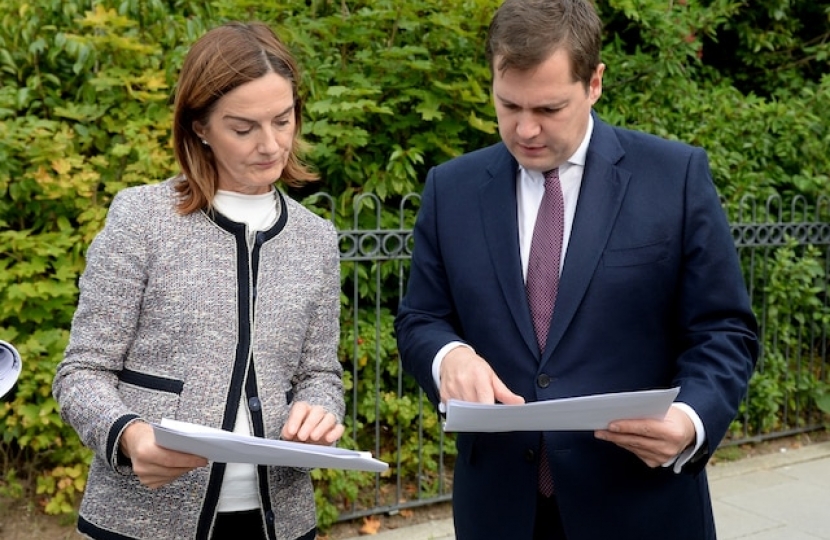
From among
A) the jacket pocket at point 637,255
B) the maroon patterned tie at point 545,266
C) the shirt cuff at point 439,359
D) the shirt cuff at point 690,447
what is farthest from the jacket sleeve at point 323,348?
the shirt cuff at point 690,447

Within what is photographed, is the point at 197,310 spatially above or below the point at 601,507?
above

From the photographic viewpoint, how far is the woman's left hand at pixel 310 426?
2.26 m

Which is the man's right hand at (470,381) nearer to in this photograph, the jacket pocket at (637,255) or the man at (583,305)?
the man at (583,305)

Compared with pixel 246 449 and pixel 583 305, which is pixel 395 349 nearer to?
pixel 583 305

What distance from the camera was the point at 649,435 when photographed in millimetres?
2070

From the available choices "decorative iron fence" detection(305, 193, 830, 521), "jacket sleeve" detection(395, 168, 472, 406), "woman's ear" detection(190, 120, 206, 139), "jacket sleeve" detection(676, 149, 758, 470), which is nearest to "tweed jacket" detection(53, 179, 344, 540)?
"woman's ear" detection(190, 120, 206, 139)

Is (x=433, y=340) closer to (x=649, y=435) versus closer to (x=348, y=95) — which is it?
(x=649, y=435)

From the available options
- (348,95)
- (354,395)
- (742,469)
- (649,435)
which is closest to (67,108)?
(348,95)

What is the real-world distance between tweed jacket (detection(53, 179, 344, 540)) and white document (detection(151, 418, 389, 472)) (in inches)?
9.1

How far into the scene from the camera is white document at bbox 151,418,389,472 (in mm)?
1934

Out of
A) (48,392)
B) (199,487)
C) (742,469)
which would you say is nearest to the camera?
(199,487)

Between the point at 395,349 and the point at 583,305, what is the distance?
9.99 ft

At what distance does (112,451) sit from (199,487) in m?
0.23

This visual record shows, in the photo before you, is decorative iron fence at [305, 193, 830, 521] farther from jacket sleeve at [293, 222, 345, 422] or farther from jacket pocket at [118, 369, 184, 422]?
jacket pocket at [118, 369, 184, 422]
